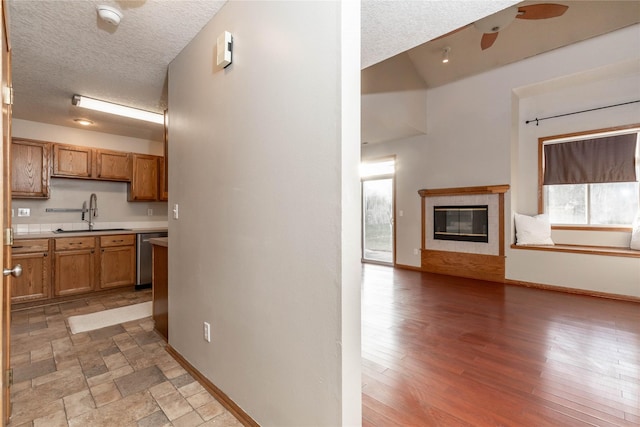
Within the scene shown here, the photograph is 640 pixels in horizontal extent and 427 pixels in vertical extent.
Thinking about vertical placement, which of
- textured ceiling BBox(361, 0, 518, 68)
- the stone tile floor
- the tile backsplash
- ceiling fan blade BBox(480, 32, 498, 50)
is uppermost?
ceiling fan blade BBox(480, 32, 498, 50)

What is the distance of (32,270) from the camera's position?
147 inches

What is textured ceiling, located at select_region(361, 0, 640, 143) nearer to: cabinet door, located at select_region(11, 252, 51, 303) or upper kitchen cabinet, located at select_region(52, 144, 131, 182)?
upper kitchen cabinet, located at select_region(52, 144, 131, 182)

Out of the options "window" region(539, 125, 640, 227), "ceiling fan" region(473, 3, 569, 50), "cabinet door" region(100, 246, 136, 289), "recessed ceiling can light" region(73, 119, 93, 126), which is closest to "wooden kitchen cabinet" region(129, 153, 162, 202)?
"recessed ceiling can light" region(73, 119, 93, 126)

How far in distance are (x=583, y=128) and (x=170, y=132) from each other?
231 inches

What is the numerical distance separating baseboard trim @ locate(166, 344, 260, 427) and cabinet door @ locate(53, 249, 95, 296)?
2.68 metres

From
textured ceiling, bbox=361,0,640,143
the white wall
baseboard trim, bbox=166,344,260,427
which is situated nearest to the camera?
the white wall

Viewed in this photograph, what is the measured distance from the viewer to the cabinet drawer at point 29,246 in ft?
11.9

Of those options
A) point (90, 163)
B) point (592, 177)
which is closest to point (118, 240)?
point (90, 163)

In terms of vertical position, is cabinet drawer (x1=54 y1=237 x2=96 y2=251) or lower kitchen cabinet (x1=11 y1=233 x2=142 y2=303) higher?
cabinet drawer (x1=54 y1=237 x2=96 y2=251)

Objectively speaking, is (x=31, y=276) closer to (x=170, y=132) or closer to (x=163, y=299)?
(x=163, y=299)

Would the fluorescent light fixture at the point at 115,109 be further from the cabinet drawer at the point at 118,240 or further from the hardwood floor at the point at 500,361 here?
the hardwood floor at the point at 500,361

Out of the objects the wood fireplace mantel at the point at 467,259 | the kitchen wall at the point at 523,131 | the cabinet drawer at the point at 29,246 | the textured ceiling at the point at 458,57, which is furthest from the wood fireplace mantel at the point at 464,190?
the cabinet drawer at the point at 29,246

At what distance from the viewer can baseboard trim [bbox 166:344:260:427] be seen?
1.69 metres

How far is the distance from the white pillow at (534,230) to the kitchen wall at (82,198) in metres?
6.46
